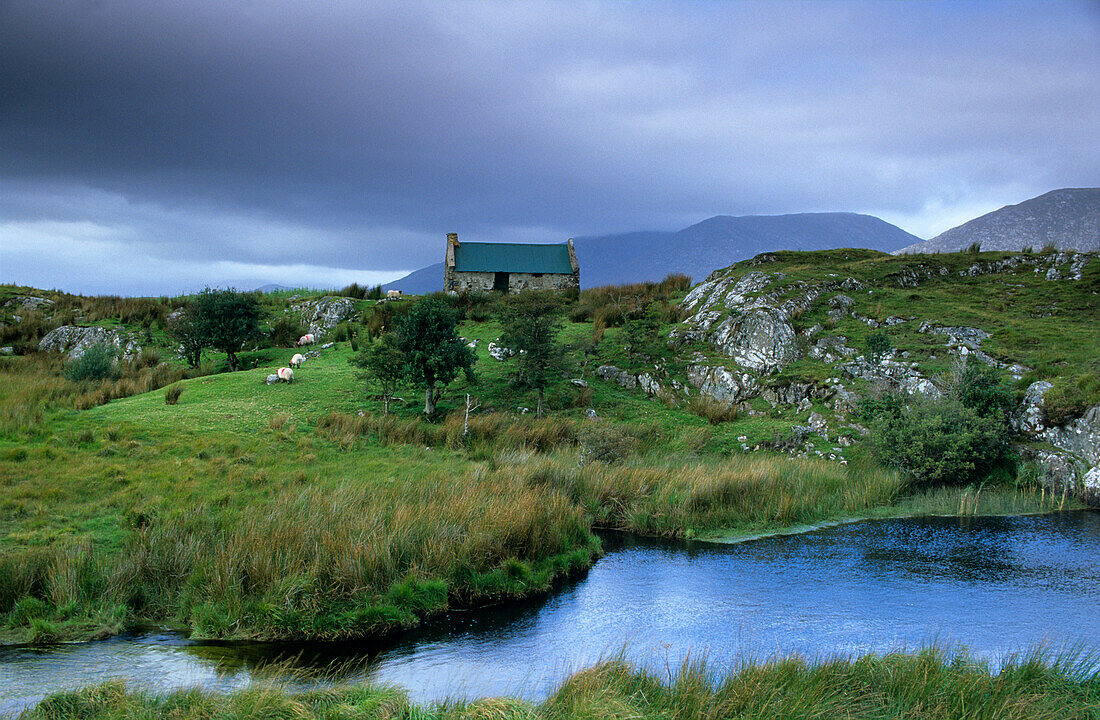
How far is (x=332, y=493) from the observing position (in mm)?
13969

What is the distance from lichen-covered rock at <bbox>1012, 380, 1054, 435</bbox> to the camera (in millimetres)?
20609

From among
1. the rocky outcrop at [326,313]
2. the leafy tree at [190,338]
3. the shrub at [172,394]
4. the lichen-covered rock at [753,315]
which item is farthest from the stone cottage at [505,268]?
the shrub at [172,394]

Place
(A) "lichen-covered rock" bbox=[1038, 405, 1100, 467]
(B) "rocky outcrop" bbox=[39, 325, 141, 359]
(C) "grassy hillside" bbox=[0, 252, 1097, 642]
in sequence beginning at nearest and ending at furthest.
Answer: (C) "grassy hillside" bbox=[0, 252, 1097, 642] → (A) "lichen-covered rock" bbox=[1038, 405, 1100, 467] → (B) "rocky outcrop" bbox=[39, 325, 141, 359]

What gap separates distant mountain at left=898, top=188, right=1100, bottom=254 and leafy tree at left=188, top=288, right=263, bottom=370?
72.7m

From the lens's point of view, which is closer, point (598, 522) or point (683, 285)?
point (598, 522)

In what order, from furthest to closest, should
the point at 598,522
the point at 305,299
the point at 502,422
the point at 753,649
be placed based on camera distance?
the point at 305,299
the point at 502,422
the point at 598,522
the point at 753,649

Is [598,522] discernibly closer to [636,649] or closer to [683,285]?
[636,649]

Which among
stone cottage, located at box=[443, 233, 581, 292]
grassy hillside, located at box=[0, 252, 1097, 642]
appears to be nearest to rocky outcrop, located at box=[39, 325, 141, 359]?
grassy hillside, located at box=[0, 252, 1097, 642]

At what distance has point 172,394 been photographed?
2277 cm

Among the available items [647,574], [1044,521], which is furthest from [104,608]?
[1044,521]

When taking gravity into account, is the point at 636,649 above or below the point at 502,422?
below

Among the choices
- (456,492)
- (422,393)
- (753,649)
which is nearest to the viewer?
(753,649)

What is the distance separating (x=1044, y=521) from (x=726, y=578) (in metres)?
10.1

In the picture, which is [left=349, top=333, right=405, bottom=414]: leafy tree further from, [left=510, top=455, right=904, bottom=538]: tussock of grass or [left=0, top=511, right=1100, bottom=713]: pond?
[left=0, top=511, right=1100, bottom=713]: pond
